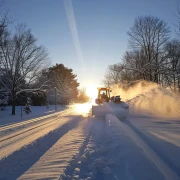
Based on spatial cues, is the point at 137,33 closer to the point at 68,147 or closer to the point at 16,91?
the point at 16,91

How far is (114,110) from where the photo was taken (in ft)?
62.7

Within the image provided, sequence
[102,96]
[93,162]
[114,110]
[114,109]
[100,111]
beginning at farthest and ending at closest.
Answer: [102,96], [100,111], [114,109], [114,110], [93,162]

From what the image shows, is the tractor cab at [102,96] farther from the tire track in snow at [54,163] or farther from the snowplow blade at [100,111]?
the tire track in snow at [54,163]

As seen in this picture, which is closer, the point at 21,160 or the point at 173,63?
the point at 21,160

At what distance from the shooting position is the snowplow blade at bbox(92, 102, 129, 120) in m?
18.7

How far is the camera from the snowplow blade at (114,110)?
18.7m

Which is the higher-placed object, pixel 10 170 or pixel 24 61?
pixel 24 61

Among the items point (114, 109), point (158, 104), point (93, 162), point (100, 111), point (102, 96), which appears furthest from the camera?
point (102, 96)

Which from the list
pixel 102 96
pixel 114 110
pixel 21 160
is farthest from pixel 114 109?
pixel 21 160

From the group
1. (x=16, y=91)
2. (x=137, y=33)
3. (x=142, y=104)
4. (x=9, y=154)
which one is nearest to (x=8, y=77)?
(x=16, y=91)

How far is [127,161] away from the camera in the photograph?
5.42m

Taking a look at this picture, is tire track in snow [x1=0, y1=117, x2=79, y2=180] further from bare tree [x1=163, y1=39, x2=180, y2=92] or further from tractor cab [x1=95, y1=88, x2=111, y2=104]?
tractor cab [x1=95, y1=88, x2=111, y2=104]

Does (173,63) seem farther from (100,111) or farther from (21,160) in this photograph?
(21,160)

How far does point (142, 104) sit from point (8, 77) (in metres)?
15.5
